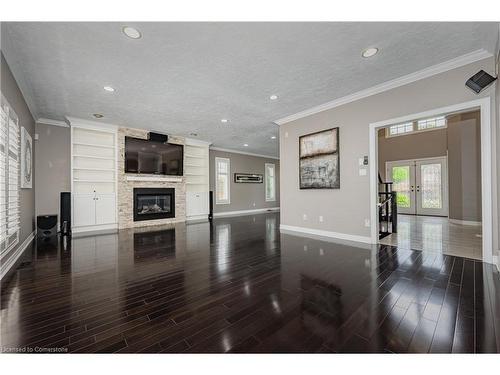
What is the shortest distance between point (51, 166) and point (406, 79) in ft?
25.5

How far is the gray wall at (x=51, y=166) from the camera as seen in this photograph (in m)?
5.24

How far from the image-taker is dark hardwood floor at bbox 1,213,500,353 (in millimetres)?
1393

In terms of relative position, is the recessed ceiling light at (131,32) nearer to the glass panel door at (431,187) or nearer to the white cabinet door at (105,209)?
the white cabinet door at (105,209)

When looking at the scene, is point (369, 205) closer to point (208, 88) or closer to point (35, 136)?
point (208, 88)

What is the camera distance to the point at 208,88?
3.71m

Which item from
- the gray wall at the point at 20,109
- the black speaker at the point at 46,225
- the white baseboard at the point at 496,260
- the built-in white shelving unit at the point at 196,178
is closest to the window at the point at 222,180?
the built-in white shelving unit at the point at 196,178

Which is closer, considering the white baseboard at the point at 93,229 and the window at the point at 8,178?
the window at the point at 8,178

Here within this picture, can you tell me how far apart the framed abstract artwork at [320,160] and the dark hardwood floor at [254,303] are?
1.69 metres

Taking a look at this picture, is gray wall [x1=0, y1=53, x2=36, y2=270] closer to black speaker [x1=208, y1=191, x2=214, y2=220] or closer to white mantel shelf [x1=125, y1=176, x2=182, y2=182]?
white mantel shelf [x1=125, y1=176, x2=182, y2=182]

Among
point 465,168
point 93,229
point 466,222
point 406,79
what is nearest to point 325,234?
point 406,79

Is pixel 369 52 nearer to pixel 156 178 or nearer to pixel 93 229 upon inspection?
pixel 156 178

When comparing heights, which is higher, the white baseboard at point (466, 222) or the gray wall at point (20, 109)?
the gray wall at point (20, 109)

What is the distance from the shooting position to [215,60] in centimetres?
288

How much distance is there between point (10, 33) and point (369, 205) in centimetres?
545
